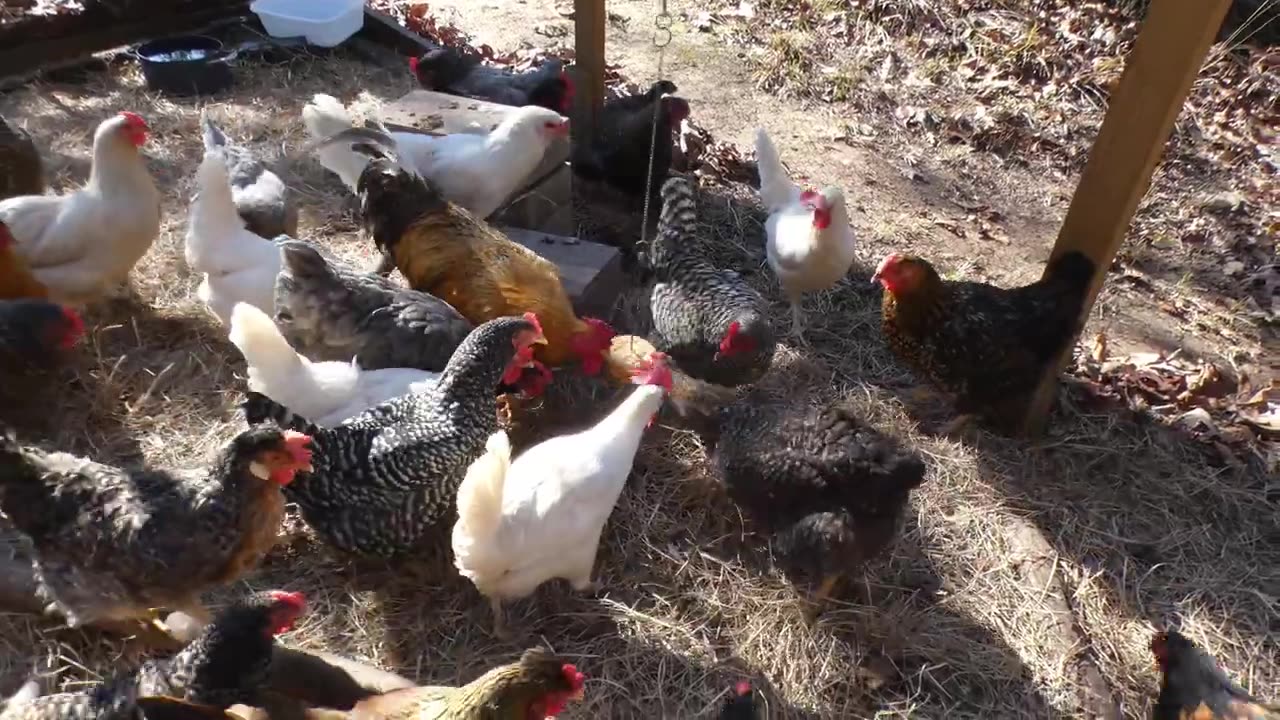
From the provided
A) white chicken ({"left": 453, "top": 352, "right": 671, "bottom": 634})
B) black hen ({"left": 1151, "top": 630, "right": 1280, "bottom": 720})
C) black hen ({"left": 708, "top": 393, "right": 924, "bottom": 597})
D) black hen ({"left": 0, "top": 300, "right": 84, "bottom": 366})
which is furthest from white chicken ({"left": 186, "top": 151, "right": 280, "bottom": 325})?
black hen ({"left": 1151, "top": 630, "right": 1280, "bottom": 720})

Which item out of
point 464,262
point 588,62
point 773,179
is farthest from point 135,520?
point 588,62

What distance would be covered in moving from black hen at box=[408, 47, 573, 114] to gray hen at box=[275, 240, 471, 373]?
2.14 metres

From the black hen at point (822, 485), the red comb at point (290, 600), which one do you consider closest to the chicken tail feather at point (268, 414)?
the red comb at point (290, 600)

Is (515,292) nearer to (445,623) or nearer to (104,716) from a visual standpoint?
(445,623)

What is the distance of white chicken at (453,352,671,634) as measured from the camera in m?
2.12

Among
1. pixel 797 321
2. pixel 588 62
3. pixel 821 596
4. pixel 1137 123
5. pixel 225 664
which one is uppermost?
pixel 1137 123

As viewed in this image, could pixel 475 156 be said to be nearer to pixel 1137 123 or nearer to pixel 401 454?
Answer: pixel 401 454

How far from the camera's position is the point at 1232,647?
2619 mm

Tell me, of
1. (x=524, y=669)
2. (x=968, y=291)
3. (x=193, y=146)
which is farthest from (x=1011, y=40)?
(x=524, y=669)

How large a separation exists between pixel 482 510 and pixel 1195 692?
1955 millimetres

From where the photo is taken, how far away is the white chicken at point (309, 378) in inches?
95.3

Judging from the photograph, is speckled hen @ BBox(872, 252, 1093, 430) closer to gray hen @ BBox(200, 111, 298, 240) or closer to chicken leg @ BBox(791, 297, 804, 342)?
chicken leg @ BBox(791, 297, 804, 342)

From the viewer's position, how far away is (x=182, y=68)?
511 cm

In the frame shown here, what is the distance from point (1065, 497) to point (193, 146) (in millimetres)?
4895
